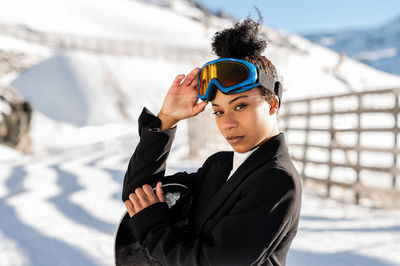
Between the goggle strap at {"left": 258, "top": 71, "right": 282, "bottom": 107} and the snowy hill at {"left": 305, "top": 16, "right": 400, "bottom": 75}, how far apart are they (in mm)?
62051

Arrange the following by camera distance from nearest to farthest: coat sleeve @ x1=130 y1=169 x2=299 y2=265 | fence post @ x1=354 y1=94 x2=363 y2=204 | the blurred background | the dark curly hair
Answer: coat sleeve @ x1=130 y1=169 x2=299 y2=265
the dark curly hair
the blurred background
fence post @ x1=354 y1=94 x2=363 y2=204

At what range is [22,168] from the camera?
475 cm

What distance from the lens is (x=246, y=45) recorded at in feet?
3.22

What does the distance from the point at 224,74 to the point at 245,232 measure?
43cm

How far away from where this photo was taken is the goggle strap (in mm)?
900

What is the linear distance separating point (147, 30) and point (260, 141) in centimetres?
3212

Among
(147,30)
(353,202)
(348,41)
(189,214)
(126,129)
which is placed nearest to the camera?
(189,214)

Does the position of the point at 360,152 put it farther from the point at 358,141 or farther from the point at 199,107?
the point at 199,107

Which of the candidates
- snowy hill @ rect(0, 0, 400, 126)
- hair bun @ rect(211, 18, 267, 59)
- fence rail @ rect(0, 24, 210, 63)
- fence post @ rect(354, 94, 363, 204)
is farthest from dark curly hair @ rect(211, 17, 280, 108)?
fence rail @ rect(0, 24, 210, 63)

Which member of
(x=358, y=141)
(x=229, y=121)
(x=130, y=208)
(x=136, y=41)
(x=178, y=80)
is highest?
(x=136, y=41)

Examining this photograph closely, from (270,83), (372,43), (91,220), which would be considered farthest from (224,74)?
(372,43)

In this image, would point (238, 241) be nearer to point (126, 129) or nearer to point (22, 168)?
point (126, 129)

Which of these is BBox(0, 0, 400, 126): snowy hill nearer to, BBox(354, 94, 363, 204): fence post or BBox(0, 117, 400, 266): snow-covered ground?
BBox(354, 94, 363, 204): fence post

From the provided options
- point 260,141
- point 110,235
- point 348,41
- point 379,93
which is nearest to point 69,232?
point 110,235
